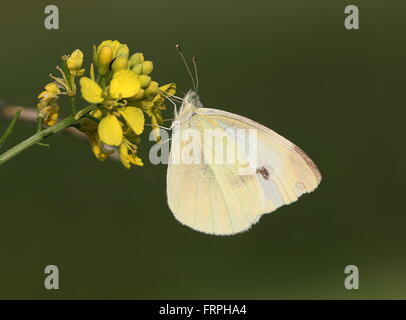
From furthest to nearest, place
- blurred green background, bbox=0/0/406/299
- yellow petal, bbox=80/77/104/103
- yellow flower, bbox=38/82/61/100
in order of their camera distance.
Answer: blurred green background, bbox=0/0/406/299 → yellow flower, bbox=38/82/61/100 → yellow petal, bbox=80/77/104/103

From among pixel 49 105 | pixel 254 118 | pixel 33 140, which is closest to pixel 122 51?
pixel 49 105

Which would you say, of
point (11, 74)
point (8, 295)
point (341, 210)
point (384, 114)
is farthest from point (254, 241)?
point (11, 74)

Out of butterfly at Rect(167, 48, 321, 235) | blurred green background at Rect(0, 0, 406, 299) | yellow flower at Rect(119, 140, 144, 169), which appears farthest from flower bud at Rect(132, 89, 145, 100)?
blurred green background at Rect(0, 0, 406, 299)

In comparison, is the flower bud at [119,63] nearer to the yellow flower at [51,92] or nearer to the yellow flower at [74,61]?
the yellow flower at [74,61]

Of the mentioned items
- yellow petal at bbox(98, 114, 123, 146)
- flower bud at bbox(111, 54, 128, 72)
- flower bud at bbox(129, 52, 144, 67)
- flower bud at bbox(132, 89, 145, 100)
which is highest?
flower bud at bbox(129, 52, 144, 67)

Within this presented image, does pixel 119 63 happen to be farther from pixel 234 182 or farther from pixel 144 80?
pixel 234 182

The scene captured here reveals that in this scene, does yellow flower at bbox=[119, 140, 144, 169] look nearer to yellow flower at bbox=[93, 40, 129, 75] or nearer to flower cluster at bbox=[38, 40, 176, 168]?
flower cluster at bbox=[38, 40, 176, 168]
